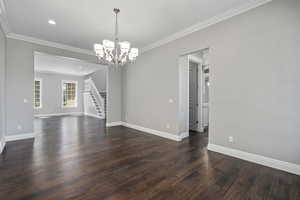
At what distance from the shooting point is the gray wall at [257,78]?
2338 millimetres

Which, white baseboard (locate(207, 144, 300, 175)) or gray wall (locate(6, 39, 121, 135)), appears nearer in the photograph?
white baseboard (locate(207, 144, 300, 175))

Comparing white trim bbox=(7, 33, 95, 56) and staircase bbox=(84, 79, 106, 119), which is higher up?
white trim bbox=(7, 33, 95, 56)

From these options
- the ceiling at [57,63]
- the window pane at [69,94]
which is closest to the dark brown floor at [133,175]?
the ceiling at [57,63]

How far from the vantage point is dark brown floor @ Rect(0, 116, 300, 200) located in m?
1.85

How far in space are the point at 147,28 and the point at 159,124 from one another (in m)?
2.88

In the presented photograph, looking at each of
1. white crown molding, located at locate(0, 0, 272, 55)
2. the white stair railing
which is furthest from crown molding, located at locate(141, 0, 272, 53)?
the white stair railing

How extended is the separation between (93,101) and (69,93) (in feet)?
8.11

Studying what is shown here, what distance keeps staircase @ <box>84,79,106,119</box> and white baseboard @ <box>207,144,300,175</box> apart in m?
6.79

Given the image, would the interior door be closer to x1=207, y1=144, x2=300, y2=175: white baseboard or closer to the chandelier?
x1=207, y1=144, x2=300, y2=175: white baseboard

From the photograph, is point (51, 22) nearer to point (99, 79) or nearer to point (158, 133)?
point (158, 133)

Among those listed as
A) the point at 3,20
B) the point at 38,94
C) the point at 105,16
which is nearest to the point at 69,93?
the point at 38,94

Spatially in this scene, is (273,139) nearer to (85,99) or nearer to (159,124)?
(159,124)

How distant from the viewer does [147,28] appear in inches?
145

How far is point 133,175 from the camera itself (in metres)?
2.29
